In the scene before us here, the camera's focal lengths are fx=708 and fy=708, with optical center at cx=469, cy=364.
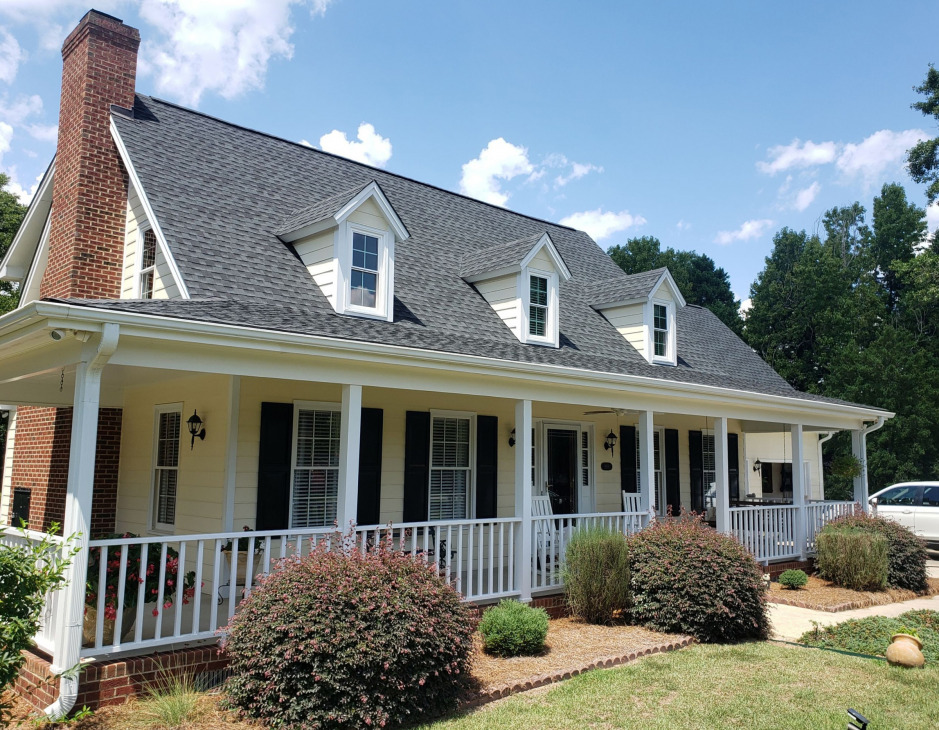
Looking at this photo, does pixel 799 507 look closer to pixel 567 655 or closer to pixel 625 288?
pixel 625 288

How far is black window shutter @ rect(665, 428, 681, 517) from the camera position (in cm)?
1530

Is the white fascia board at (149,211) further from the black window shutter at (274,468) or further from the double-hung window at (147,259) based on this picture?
the black window shutter at (274,468)

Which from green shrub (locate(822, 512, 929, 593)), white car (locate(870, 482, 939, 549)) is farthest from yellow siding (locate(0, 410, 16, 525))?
white car (locate(870, 482, 939, 549))

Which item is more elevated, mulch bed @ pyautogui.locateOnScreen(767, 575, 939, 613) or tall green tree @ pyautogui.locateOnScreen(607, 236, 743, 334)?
tall green tree @ pyautogui.locateOnScreen(607, 236, 743, 334)

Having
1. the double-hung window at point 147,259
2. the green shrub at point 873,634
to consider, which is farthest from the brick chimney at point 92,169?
the green shrub at point 873,634

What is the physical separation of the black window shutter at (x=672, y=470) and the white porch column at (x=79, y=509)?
11.9 m

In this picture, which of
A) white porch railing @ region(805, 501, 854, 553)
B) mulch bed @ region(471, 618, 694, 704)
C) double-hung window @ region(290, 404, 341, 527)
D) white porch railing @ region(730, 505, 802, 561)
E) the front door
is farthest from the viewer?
white porch railing @ region(805, 501, 854, 553)

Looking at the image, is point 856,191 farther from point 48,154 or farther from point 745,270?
point 48,154

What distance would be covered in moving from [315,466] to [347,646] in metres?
4.36

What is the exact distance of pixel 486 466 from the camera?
38.3 feet

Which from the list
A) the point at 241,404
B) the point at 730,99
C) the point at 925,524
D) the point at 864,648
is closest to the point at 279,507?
the point at 241,404

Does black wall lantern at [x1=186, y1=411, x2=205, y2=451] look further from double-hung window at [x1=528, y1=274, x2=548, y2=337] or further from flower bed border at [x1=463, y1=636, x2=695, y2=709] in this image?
double-hung window at [x1=528, y1=274, x2=548, y2=337]

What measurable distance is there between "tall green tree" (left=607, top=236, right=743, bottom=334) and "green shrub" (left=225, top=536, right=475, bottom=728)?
4087 cm

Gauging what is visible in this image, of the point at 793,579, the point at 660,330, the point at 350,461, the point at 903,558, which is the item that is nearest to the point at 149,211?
the point at 350,461
